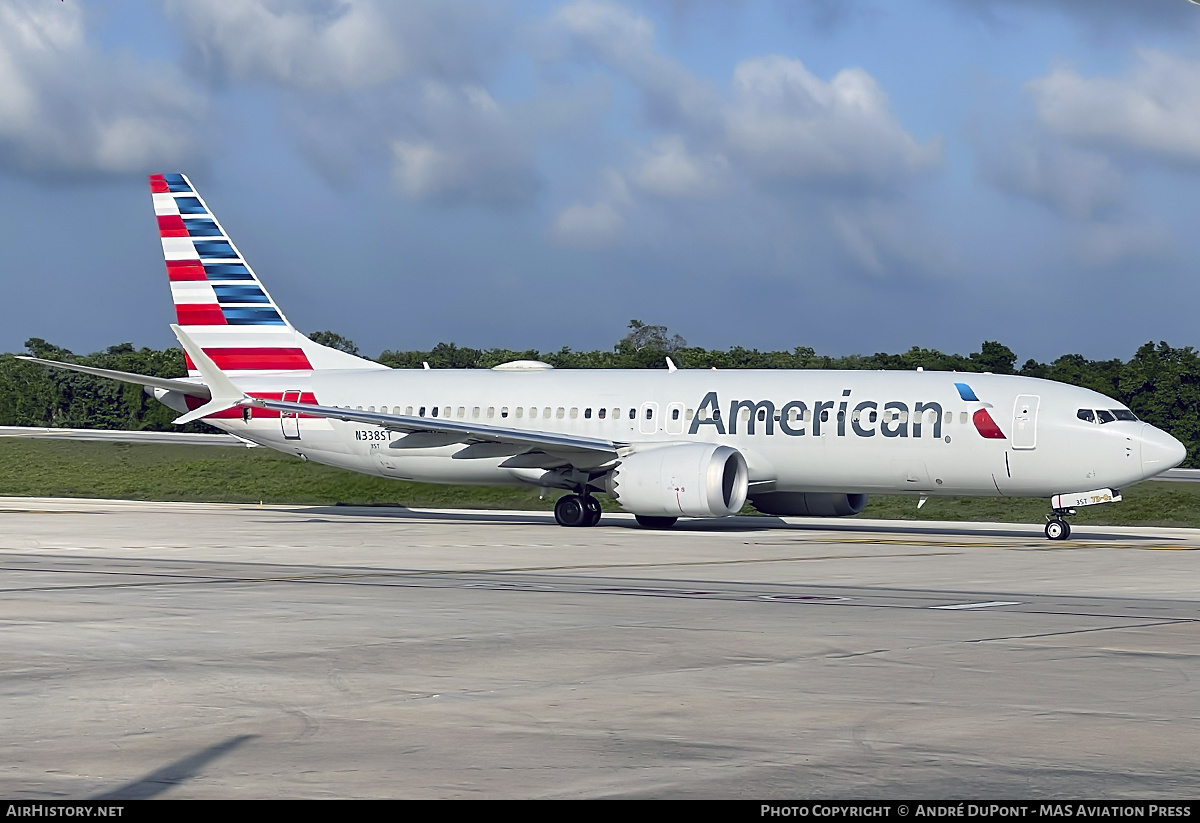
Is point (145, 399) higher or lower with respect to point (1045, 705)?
higher

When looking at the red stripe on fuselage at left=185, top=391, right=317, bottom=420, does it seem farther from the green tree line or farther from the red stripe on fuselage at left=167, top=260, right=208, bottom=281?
the green tree line

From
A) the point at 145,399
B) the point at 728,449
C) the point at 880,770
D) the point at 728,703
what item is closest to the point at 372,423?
the point at 728,449

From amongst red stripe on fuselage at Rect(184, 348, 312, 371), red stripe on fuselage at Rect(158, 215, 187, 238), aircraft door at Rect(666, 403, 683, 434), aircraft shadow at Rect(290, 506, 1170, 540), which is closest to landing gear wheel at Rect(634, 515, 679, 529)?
aircraft shadow at Rect(290, 506, 1170, 540)

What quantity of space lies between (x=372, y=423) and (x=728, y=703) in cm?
2643

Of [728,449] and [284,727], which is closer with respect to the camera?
[284,727]

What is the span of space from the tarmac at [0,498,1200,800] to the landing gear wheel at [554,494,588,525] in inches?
393

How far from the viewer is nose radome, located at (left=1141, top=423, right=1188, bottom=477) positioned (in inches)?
1278

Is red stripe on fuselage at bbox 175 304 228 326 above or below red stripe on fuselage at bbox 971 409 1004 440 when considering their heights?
above

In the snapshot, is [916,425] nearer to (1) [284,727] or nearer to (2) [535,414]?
(2) [535,414]

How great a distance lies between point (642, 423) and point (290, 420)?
10.3 metres

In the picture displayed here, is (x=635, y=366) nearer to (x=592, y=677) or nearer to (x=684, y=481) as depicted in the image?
(x=684, y=481)

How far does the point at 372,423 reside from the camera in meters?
37.6

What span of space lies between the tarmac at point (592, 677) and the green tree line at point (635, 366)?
39.8m

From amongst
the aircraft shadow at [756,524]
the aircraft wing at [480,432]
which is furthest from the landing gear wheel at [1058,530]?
the aircraft wing at [480,432]
